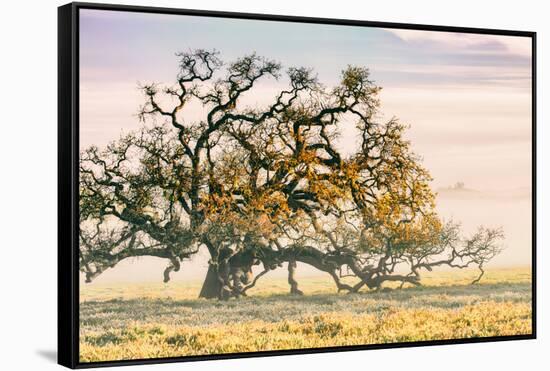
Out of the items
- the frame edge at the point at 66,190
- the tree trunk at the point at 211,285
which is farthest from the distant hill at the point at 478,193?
the frame edge at the point at 66,190

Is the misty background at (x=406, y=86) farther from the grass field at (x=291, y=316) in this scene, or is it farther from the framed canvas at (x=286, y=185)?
the grass field at (x=291, y=316)

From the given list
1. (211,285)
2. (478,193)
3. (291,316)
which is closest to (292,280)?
(291,316)

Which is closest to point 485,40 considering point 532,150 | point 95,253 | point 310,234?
point 532,150

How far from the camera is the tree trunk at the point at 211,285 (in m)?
11.1

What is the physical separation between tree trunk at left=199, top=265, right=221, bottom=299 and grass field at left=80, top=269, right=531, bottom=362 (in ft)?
0.19

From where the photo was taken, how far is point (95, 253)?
10664 millimetres

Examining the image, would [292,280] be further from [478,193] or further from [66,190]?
[66,190]

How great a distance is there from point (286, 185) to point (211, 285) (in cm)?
111

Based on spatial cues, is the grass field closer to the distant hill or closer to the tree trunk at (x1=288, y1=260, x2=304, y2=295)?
the tree trunk at (x1=288, y1=260, x2=304, y2=295)

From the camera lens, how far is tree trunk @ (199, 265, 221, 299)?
11.1 m

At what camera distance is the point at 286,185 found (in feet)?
37.2

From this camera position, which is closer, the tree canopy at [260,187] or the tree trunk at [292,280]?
the tree canopy at [260,187]

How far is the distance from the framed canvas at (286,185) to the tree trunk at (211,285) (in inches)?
0.5

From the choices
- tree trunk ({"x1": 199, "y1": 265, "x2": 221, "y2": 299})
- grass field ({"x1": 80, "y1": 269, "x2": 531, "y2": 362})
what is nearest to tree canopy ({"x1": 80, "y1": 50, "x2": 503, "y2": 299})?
tree trunk ({"x1": 199, "y1": 265, "x2": 221, "y2": 299})
